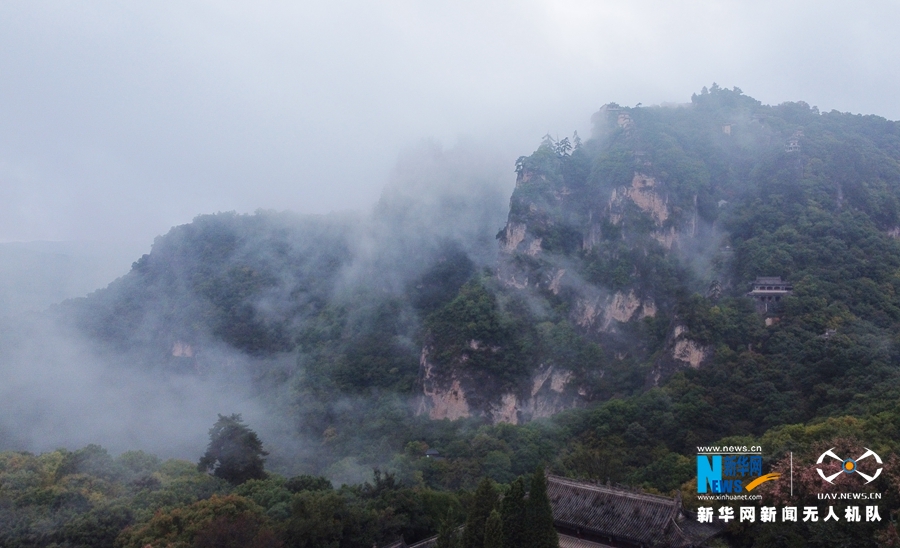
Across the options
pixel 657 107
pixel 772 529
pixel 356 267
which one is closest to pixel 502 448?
pixel 772 529

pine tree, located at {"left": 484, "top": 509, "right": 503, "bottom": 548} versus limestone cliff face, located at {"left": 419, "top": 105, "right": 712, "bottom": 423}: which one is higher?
limestone cliff face, located at {"left": 419, "top": 105, "right": 712, "bottom": 423}

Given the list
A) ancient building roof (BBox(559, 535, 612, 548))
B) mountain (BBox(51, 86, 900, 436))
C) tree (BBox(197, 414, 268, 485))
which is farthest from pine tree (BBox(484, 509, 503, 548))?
mountain (BBox(51, 86, 900, 436))

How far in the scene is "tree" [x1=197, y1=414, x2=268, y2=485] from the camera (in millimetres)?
38875

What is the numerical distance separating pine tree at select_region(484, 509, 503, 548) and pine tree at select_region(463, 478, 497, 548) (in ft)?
3.40

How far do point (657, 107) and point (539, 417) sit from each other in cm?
5044

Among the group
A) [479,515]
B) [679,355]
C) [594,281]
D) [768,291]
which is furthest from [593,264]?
[479,515]

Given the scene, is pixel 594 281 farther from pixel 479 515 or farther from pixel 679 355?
pixel 479 515

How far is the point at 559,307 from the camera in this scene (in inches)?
2960

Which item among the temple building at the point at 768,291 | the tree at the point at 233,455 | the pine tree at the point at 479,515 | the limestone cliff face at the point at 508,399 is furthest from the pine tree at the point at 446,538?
the limestone cliff face at the point at 508,399

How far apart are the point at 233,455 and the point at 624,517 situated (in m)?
22.4

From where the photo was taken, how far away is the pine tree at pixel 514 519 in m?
22.0

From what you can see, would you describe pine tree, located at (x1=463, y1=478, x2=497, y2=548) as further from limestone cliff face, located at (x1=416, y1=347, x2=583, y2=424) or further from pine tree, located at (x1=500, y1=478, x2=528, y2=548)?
limestone cliff face, located at (x1=416, y1=347, x2=583, y2=424)

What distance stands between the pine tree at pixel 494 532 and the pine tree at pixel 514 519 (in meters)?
0.62

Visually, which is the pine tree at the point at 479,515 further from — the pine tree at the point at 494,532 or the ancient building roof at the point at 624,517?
the ancient building roof at the point at 624,517
